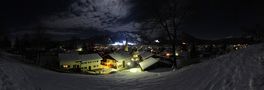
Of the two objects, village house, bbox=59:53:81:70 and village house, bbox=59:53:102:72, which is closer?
village house, bbox=59:53:81:70

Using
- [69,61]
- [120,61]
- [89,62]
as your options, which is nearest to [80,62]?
[89,62]

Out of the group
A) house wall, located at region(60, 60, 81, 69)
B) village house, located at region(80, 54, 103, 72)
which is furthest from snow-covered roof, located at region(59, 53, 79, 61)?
village house, located at region(80, 54, 103, 72)

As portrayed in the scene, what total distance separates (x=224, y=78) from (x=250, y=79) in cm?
156

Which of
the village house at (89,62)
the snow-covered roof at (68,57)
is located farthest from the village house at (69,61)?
the village house at (89,62)

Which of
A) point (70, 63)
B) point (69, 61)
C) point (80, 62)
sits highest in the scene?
point (69, 61)

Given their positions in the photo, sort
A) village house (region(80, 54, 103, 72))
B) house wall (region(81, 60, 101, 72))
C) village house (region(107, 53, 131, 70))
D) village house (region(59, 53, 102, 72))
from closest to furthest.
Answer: village house (region(59, 53, 102, 72)), village house (region(80, 54, 103, 72)), house wall (region(81, 60, 101, 72)), village house (region(107, 53, 131, 70))

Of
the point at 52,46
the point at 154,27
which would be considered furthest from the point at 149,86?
the point at 52,46

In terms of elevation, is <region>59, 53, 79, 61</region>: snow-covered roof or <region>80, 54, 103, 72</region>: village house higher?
<region>59, 53, 79, 61</region>: snow-covered roof

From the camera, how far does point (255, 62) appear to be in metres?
10.6

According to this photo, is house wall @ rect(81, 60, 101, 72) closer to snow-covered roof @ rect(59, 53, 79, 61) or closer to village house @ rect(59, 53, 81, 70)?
village house @ rect(59, 53, 81, 70)

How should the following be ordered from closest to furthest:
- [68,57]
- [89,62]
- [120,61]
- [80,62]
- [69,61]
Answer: [69,61]
[68,57]
[80,62]
[89,62]
[120,61]

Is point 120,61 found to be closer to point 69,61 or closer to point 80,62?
point 80,62

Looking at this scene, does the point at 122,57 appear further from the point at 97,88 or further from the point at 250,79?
the point at 250,79

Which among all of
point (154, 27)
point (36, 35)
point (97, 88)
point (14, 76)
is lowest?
point (97, 88)
